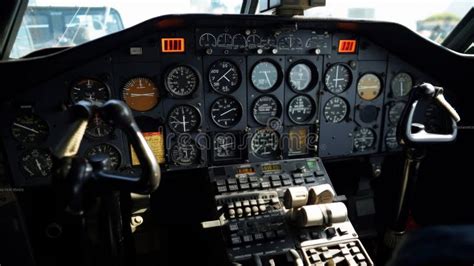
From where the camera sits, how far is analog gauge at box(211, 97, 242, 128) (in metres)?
2.58

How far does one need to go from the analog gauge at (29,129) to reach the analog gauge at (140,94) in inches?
22.4

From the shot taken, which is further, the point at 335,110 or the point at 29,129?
the point at 335,110

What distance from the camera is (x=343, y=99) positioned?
2.81m

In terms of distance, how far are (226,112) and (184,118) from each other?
320 mm

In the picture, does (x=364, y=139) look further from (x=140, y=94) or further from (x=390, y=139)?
(x=140, y=94)

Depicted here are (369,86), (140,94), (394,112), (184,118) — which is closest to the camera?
(140,94)

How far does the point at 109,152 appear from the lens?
246 centimetres

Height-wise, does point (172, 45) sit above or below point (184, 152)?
above

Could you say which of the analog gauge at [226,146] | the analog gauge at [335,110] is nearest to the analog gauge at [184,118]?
the analog gauge at [226,146]

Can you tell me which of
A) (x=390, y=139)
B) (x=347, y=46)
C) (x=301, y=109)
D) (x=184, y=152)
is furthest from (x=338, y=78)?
(x=184, y=152)

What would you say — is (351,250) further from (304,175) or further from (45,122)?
(45,122)

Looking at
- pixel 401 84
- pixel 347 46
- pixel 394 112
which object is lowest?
pixel 394 112

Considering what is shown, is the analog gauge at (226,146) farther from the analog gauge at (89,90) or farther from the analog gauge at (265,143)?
the analog gauge at (89,90)

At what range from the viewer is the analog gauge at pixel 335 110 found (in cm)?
280
